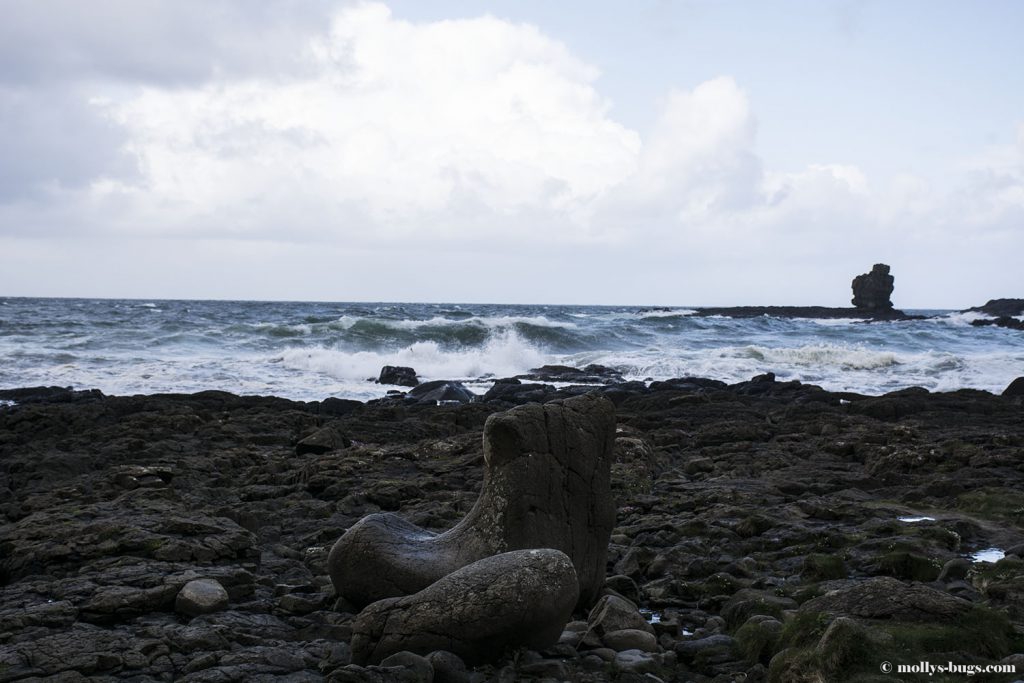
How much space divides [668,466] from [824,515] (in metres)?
3.34

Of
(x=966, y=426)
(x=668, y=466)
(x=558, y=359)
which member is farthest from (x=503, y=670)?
(x=558, y=359)

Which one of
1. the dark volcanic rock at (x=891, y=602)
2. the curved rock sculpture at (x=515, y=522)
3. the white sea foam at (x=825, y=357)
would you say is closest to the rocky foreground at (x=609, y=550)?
the dark volcanic rock at (x=891, y=602)

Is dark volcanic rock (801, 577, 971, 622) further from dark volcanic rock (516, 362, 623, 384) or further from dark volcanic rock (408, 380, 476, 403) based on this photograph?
dark volcanic rock (516, 362, 623, 384)

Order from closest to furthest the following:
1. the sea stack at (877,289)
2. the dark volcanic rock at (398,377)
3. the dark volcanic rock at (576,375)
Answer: the dark volcanic rock at (398,377) → the dark volcanic rock at (576,375) → the sea stack at (877,289)

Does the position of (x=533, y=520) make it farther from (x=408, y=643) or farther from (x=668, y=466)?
(x=668, y=466)

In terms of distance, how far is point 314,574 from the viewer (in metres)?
6.66

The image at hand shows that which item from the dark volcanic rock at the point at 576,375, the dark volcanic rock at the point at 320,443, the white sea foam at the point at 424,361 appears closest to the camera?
the dark volcanic rock at the point at 320,443

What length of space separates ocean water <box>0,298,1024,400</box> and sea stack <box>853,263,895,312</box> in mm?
33161

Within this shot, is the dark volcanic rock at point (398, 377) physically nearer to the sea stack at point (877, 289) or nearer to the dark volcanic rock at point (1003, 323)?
the dark volcanic rock at point (1003, 323)

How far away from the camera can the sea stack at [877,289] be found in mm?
80312

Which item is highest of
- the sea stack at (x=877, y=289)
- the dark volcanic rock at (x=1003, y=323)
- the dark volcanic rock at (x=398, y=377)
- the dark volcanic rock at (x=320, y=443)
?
the sea stack at (x=877, y=289)

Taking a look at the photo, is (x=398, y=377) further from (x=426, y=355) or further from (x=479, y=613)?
(x=479, y=613)

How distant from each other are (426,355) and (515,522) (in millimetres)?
26401

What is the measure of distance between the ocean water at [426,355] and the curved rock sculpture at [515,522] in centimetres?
1591
